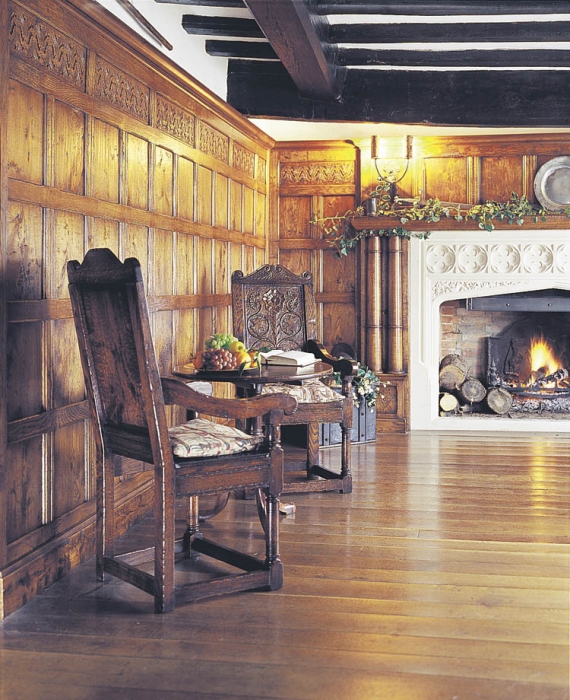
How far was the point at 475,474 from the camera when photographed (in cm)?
528

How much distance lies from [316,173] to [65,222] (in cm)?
403

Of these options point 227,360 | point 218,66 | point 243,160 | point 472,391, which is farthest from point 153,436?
point 472,391

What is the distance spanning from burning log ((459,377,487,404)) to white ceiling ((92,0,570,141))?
2142mm

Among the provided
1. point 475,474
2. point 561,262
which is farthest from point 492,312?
point 475,474

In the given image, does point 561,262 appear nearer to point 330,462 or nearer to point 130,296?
point 330,462

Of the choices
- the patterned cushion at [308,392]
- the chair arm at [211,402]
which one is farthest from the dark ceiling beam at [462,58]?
the chair arm at [211,402]

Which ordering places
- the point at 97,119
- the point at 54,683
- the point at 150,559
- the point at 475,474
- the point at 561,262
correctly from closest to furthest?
the point at 54,683 → the point at 150,559 → the point at 97,119 → the point at 475,474 → the point at 561,262

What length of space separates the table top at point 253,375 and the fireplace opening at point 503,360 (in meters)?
3.31

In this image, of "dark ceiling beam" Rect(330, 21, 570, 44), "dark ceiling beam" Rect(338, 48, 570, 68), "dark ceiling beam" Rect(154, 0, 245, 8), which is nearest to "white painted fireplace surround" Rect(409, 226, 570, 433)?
"dark ceiling beam" Rect(338, 48, 570, 68)

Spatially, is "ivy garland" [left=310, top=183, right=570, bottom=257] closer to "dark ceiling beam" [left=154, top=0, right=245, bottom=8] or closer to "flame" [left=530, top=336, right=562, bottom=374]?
"flame" [left=530, top=336, right=562, bottom=374]

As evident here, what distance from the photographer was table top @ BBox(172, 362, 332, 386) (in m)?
3.83

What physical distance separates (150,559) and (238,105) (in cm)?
364

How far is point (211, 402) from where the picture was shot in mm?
3078

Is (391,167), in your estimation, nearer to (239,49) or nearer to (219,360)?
(239,49)
